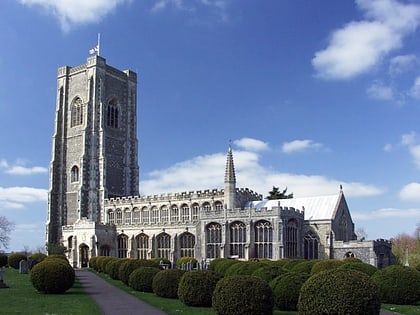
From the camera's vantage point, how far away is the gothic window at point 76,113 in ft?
244

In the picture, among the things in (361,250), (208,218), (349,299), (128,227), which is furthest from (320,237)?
(349,299)

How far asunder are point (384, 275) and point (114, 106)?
2328 inches

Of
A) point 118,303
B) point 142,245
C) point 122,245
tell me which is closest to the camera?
point 118,303

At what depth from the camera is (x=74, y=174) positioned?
7281 centimetres

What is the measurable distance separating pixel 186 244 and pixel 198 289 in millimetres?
36731

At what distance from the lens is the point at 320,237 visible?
5053cm

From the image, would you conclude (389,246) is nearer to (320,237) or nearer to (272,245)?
(320,237)

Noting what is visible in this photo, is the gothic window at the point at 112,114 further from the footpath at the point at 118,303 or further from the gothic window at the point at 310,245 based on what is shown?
the footpath at the point at 118,303

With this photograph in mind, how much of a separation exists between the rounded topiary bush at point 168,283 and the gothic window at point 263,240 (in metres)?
24.6

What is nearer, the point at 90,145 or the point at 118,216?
the point at 118,216

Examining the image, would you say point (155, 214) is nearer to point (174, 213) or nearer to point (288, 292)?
point (174, 213)

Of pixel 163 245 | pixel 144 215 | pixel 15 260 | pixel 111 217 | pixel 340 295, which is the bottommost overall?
pixel 15 260

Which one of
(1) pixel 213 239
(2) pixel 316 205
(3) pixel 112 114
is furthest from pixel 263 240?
(3) pixel 112 114

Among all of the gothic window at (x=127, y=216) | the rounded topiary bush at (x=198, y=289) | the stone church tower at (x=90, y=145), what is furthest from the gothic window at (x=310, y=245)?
the rounded topiary bush at (x=198, y=289)
